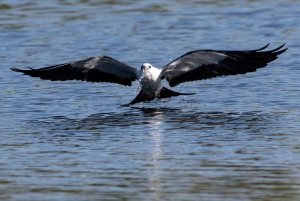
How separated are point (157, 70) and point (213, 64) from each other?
766 millimetres

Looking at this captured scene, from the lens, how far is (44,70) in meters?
13.6

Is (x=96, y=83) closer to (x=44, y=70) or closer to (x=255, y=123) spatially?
(x=44, y=70)

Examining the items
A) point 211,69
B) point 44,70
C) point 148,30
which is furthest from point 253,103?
point 148,30

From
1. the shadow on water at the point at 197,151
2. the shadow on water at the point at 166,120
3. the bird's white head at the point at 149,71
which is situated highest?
the bird's white head at the point at 149,71

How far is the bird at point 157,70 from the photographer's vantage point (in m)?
13.3

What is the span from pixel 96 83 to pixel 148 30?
4.60m

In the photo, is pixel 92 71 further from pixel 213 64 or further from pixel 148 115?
pixel 213 64

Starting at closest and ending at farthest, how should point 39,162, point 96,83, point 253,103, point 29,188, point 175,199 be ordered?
point 175,199
point 29,188
point 39,162
point 253,103
point 96,83

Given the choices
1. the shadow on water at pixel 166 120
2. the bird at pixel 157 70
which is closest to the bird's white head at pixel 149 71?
the bird at pixel 157 70

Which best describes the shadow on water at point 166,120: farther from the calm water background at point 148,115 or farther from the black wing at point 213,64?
the black wing at point 213,64

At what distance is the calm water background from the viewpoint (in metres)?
9.01

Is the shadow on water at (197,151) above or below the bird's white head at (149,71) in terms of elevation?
below

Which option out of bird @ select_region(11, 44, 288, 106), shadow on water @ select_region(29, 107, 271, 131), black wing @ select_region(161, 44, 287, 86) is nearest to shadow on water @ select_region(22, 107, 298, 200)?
shadow on water @ select_region(29, 107, 271, 131)

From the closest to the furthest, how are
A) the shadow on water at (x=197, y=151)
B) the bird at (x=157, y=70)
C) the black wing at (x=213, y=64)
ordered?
the shadow on water at (x=197, y=151)
the black wing at (x=213, y=64)
the bird at (x=157, y=70)
